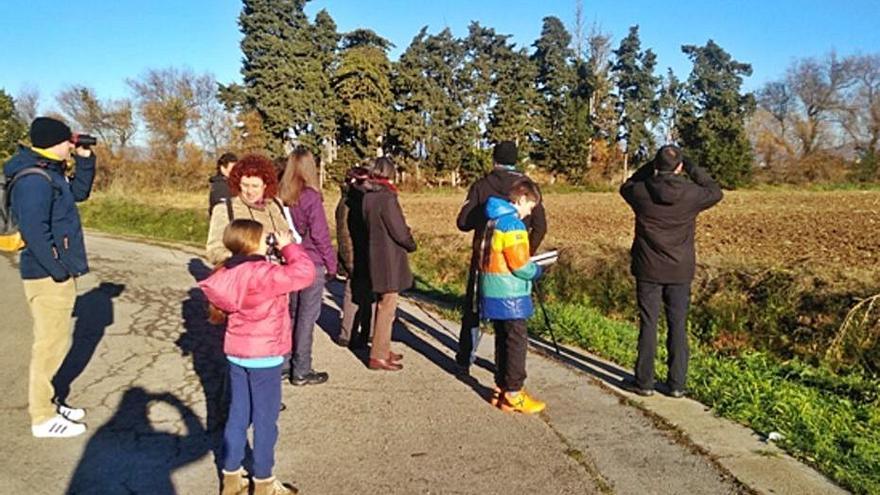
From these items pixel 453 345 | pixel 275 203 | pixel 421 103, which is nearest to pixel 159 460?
pixel 275 203

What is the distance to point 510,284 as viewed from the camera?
446 centimetres

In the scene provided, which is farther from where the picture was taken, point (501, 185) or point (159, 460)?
point (501, 185)

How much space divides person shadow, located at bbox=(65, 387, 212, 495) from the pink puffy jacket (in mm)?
969

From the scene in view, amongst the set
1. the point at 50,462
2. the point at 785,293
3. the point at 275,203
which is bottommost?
the point at 50,462

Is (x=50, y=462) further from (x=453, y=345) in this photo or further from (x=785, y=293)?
(x=785, y=293)

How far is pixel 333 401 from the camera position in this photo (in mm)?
4789

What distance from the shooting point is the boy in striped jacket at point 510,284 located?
4.38 m

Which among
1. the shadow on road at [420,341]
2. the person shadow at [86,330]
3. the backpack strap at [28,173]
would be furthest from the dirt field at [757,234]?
the backpack strap at [28,173]

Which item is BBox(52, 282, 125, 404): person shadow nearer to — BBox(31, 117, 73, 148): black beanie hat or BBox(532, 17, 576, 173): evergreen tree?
BBox(31, 117, 73, 148): black beanie hat

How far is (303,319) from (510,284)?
5.77 ft

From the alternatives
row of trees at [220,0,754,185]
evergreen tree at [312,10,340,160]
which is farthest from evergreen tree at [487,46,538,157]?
evergreen tree at [312,10,340,160]

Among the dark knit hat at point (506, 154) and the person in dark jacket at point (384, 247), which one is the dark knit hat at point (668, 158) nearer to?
the dark knit hat at point (506, 154)

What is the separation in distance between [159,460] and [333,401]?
1.38 m

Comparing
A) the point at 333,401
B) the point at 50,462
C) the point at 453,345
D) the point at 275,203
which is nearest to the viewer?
the point at 50,462
